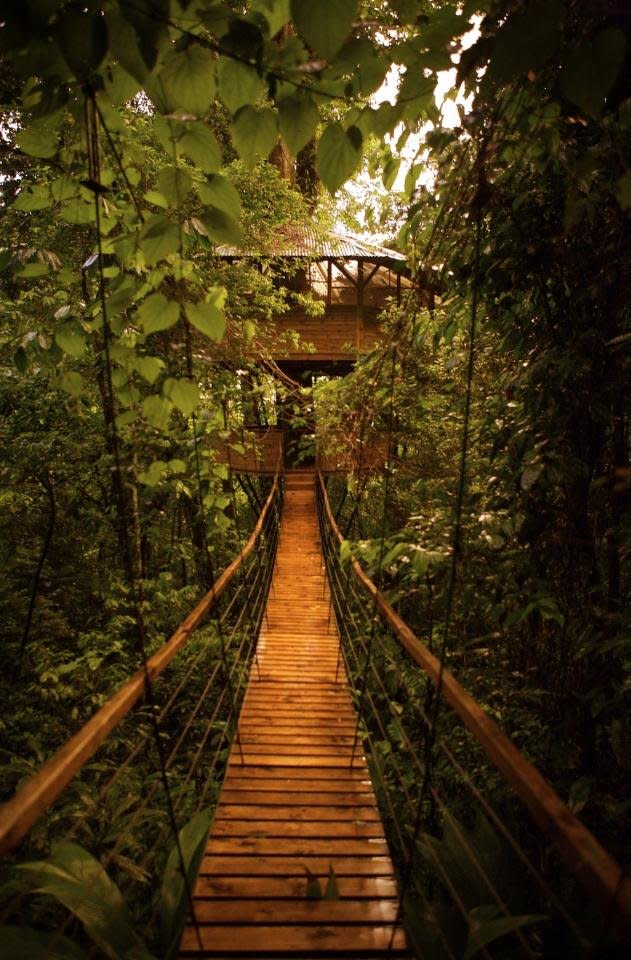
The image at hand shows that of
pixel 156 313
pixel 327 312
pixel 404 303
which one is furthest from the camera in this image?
pixel 327 312

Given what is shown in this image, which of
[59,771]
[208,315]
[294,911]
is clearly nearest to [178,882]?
[294,911]

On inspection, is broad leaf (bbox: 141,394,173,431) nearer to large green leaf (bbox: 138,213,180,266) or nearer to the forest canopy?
the forest canopy

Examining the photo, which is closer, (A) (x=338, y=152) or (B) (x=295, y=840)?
(A) (x=338, y=152)

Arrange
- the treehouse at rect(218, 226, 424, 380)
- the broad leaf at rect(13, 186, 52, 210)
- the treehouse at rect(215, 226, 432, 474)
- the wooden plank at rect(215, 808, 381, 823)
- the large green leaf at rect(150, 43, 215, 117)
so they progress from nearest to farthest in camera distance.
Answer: the large green leaf at rect(150, 43, 215, 117) → the broad leaf at rect(13, 186, 52, 210) → the wooden plank at rect(215, 808, 381, 823) → the treehouse at rect(215, 226, 432, 474) → the treehouse at rect(218, 226, 424, 380)

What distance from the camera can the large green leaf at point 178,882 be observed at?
181cm

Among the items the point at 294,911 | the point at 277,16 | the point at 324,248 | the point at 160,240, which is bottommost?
the point at 294,911

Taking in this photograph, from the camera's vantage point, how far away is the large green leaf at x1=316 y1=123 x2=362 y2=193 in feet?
2.62

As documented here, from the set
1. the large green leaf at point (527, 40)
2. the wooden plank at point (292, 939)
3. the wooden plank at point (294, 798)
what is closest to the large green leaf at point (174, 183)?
the large green leaf at point (527, 40)

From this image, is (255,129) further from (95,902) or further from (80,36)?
(95,902)

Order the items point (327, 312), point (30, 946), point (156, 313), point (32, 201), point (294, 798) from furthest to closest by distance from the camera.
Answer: point (327, 312) < point (294, 798) < point (30, 946) < point (32, 201) < point (156, 313)

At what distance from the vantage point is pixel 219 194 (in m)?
0.91

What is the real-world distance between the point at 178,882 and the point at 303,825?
52 cm

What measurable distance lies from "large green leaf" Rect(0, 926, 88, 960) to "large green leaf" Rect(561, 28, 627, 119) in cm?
216

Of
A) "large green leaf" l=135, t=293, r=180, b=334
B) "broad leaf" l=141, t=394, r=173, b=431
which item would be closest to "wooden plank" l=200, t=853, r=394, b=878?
"broad leaf" l=141, t=394, r=173, b=431
